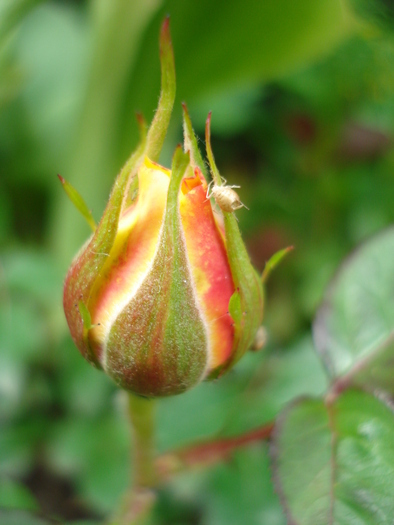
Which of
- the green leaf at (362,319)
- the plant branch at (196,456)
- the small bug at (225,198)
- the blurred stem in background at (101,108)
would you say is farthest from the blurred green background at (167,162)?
the small bug at (225,198)

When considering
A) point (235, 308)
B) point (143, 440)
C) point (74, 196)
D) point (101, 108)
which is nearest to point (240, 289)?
point (235, 308)

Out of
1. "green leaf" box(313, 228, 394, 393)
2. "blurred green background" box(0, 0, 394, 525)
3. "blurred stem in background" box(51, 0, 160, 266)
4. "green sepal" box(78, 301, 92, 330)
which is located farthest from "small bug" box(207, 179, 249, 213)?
"blurred stem in background" box(51, 0, 160, 266)

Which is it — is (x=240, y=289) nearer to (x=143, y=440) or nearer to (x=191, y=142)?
(x=191, y=142)

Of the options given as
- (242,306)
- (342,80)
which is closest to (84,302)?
(242,306)

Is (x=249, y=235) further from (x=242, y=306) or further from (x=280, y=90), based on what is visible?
(x=242, y=306)

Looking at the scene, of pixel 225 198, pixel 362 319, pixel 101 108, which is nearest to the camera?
pixel 225 198
